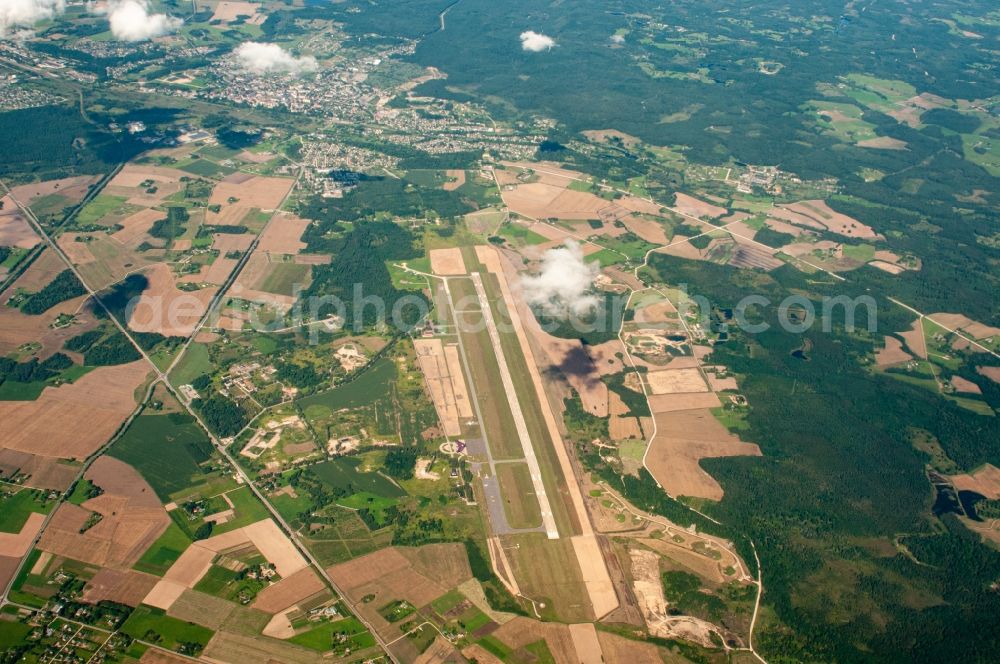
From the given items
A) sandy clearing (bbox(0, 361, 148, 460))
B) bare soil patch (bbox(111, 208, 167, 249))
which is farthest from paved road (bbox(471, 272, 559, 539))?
bare soil patch (bbox(111, 208, 167, 249))

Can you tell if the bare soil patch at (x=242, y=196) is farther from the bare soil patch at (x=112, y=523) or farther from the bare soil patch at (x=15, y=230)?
the bare soil patch at (x=112, y=523)

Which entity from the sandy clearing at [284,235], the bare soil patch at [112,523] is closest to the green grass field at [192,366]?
the bare soil patch at [112,523]

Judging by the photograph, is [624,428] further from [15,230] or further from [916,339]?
[15,230]

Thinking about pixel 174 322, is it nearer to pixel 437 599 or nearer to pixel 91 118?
pixel 437 599

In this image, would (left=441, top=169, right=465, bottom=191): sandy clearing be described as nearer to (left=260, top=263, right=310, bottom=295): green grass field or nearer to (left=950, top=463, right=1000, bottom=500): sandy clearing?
(left=260, top=263, right=310, bottom=295): green grass field

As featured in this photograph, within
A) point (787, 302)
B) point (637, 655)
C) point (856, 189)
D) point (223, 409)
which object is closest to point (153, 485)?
point (223, 409)

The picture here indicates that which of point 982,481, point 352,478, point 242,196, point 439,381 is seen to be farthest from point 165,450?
point 982,481

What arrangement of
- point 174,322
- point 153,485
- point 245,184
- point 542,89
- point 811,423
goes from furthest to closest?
point 542,89
point 245,184
point 174,322
point 811,423
point 153,485
